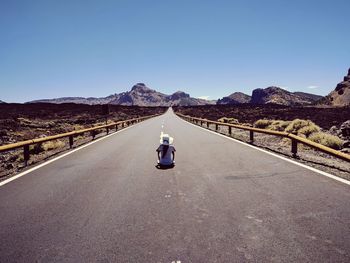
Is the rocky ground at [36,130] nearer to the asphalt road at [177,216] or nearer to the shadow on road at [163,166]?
the asphalt road at [177,216]

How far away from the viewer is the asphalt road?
359 cm

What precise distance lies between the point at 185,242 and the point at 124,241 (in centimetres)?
75

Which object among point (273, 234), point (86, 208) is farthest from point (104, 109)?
point (273, 234)

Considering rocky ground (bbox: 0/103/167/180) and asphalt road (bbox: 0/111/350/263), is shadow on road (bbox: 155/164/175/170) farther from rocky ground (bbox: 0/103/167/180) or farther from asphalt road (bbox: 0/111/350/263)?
rocky ground (bbox: 0/103/167/180)

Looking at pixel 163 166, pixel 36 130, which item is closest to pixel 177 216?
pixel 163 166

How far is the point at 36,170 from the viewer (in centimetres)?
892

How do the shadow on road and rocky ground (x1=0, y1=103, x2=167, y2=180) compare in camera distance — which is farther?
rocky ground (x1=0, y1=103, x2=167, y2=180)

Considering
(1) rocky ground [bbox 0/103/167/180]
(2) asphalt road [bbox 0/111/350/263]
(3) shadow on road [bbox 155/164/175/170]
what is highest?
(2) asphalt road [bbox 0/111/350/263]

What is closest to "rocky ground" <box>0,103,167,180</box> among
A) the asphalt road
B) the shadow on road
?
the asphalt road

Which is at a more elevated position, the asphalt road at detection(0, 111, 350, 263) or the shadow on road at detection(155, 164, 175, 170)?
the asphalt road at detection(0, 111, 350, 263)

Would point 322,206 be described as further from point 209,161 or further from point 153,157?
point 153,157

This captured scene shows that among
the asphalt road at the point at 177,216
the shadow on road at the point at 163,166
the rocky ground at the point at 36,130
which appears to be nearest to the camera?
the asphalt road at the point at 177,216

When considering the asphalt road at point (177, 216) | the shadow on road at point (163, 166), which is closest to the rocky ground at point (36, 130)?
the asphalt road at point (177, 216)

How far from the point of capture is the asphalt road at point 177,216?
11.8 ft
